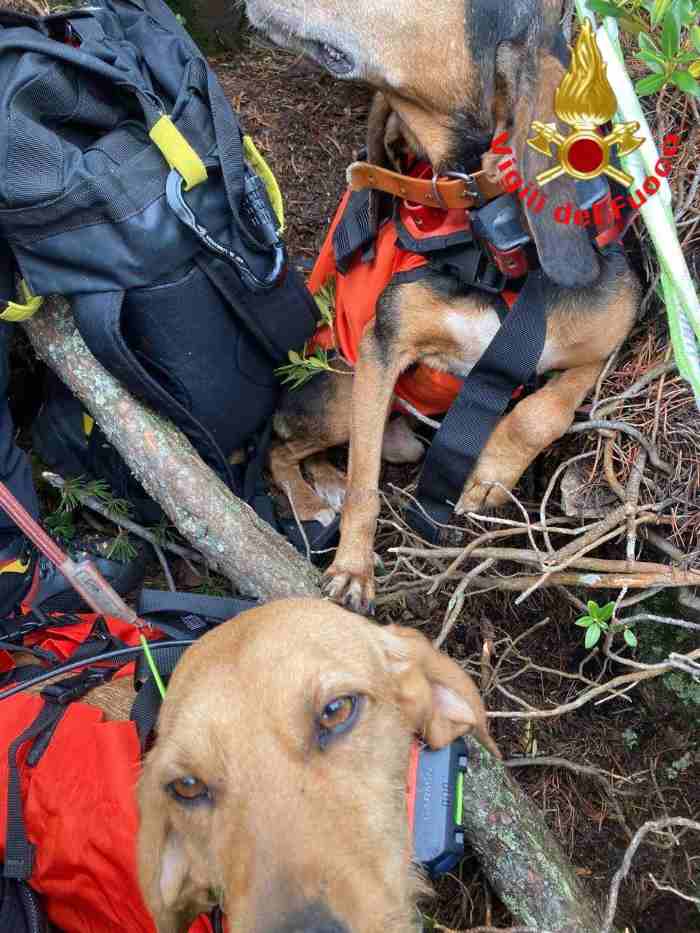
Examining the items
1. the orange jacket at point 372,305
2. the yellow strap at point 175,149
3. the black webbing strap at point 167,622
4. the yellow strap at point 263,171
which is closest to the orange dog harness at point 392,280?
the orange jacket at point 372,305

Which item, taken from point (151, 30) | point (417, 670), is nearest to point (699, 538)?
point (417, 670)

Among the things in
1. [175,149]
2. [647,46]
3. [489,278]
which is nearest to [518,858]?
[489,278]

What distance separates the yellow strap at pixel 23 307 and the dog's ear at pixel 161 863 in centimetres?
188

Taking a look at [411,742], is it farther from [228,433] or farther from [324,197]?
[324,197]

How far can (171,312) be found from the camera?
3146 mm

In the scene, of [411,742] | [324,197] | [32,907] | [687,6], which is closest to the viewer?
[687,6]

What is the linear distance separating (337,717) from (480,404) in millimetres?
1476

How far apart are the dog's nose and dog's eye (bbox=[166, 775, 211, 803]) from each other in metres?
0.43

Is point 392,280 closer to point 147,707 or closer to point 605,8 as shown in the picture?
point 605,8

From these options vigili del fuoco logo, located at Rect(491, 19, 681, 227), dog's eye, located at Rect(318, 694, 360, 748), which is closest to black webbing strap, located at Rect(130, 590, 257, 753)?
dog's eye, located at Rect(318, 694, 360, 748)

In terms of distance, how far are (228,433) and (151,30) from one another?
172 centimetres

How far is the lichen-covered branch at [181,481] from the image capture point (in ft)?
10.4

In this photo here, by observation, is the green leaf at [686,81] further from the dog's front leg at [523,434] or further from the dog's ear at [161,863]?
the dog's ear at [161,863]

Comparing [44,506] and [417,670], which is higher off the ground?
[417,670]
